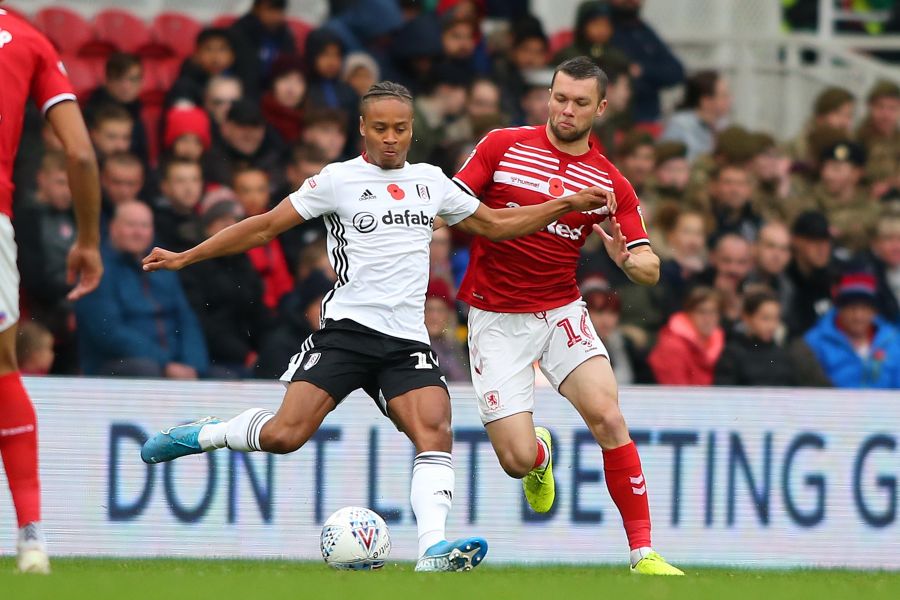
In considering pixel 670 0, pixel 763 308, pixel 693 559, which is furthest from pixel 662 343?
pixel 670 0

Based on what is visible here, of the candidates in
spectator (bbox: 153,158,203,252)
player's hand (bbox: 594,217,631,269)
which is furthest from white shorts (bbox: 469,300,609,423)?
spectator (bbox: 153,158,203,252)

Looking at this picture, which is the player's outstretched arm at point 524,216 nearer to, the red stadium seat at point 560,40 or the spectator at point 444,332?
the spectator at point 444,332

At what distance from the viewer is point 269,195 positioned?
11414 millimetres

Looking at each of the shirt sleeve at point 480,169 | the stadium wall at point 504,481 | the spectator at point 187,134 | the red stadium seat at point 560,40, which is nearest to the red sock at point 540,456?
the stadium wall at point 504,481

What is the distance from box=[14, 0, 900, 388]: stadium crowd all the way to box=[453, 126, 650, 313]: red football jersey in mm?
2225

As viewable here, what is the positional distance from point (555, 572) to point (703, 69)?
25.7 ft

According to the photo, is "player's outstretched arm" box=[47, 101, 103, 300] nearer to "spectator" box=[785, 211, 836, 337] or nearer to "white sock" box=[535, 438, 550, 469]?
"white sock" box=[535, 438, 550, 469]

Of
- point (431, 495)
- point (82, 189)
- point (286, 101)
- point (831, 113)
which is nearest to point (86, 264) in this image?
point (82, 189)

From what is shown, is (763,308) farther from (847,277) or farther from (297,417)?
(297,417)

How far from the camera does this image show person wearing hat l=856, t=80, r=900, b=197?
14.2 metres

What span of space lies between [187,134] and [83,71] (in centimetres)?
165

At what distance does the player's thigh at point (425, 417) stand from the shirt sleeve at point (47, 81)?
77.5 inches

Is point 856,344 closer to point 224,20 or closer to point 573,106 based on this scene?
point 573,106

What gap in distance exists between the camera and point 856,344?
11.6 m
